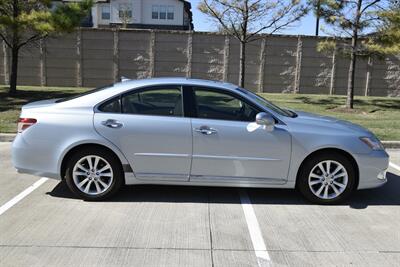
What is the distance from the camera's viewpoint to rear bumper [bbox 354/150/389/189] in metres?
5.55

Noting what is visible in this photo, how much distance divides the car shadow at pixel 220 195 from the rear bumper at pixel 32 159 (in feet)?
1.31

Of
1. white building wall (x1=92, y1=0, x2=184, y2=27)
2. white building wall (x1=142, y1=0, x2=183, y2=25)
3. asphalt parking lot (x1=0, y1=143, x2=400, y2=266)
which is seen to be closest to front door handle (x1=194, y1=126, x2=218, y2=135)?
asphalt parking lot (x1=0, y1=143, x2=400, y2=266)

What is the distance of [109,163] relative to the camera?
548 centimetres

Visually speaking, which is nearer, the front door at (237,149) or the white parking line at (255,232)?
the white parking line at (255,232)

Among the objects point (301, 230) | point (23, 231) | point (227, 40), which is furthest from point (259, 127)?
point (227, 40)

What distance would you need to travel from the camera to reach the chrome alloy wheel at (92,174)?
549 cm

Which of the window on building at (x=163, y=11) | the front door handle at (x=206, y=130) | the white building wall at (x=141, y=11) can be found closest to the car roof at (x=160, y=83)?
the front door handle at (x=206, y=130)

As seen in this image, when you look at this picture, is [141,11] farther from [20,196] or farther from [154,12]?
[20,196]

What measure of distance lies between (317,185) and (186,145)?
166cm

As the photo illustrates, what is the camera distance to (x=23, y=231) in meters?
4.57

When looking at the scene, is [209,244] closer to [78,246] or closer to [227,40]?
[78,246]

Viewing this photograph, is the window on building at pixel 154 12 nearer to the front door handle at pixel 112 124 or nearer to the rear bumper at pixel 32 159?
the rear bumper at pixel 32 159

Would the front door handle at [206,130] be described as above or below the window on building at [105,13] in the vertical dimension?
below

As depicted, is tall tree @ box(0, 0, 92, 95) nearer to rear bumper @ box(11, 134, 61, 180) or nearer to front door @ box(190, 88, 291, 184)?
rear bumper @ box(11, 134, 61, 180)
